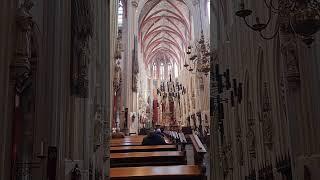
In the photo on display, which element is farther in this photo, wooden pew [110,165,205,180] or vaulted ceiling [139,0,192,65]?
vaulted ceiling [139,0,192,65]

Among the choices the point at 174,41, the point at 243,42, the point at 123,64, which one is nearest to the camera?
the point at 243,42

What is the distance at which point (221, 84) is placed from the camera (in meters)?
11.2

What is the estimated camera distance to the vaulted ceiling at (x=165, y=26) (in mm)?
36750

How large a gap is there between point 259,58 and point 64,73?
3.62 m

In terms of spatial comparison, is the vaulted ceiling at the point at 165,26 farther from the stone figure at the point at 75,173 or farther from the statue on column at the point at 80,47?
the stone figure at the point at 75,173

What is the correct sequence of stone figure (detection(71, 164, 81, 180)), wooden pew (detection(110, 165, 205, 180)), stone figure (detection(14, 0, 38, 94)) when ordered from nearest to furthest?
stone figure (detection(14, 0, 38, 94)) < stone figure (detection(71, 164, 81, 180)) < wooden pew (detection(110, 165, 205, 180))

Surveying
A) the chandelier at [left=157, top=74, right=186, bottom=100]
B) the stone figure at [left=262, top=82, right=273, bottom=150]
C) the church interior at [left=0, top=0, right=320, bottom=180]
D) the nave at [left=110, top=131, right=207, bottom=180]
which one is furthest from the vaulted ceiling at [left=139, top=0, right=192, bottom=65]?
the stone figure at [left=262, top=82, right=273, bottom=150]

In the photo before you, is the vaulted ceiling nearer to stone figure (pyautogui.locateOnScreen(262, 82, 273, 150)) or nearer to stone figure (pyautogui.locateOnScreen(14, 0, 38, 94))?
stone figure (pyautogui.locateOnScreen(262, 82, 273, 150))

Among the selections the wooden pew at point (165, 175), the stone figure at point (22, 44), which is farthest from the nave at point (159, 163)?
the stone figure at point (22, 44)

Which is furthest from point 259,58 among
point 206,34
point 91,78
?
point 206,34

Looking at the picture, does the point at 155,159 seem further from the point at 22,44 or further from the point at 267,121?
the point at 22,44

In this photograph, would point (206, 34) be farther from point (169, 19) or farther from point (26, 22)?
point (26, 22)

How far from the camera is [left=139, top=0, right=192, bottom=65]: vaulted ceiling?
3675 cm

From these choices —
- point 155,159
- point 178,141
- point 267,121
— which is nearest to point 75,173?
point 267,121
